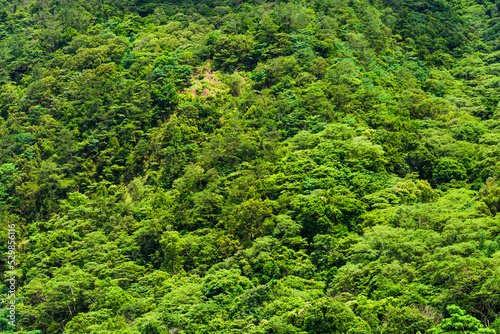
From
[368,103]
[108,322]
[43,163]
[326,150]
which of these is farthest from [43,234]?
[368,103]

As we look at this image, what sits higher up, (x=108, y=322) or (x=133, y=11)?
(x=133, y=11)

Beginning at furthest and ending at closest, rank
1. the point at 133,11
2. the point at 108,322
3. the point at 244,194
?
the point at 133,11 < the point at 244,194 < the point at 108,322

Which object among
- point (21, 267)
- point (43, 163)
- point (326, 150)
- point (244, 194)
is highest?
point (326, 150)

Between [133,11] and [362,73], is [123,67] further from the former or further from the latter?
[362,73]

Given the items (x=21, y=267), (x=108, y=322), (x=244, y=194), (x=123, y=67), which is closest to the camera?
(x=108, y=322)

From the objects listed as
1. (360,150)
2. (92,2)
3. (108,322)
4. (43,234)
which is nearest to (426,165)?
(360,150)

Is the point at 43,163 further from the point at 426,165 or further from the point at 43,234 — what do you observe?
the point at 426,165

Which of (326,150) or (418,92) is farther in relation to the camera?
(418,92)
